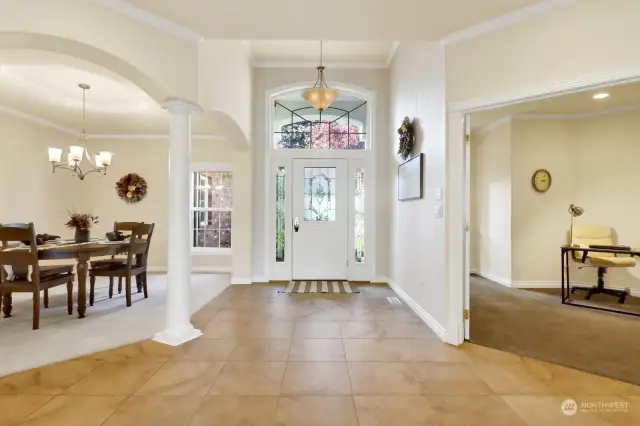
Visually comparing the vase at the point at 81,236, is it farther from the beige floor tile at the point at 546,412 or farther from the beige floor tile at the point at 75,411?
the beige floor tile at the point at 546,412

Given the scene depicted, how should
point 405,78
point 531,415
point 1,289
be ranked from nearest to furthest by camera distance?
point 531,415 < point 1,289 < point 405,78

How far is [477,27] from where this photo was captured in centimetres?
281

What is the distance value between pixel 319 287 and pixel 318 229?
3.24ft

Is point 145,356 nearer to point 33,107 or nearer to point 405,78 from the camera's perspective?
point 405,78

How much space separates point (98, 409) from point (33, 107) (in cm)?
539

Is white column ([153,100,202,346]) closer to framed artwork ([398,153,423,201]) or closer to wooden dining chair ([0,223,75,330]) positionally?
wooden dining chair ([0,223,75,330])

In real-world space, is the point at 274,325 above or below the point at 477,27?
below

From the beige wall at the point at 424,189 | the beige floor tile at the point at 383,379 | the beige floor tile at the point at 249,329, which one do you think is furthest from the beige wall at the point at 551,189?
the beige floor tile at the point at 249,329

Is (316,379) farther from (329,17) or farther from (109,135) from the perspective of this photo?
(109,135)

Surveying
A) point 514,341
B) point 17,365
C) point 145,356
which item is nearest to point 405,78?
point 514,341

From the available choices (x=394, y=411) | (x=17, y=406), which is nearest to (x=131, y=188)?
(x=17, y=406)

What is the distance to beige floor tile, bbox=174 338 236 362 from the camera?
269 centimetres

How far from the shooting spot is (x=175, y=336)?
300 cm

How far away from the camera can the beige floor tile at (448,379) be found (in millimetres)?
2193
